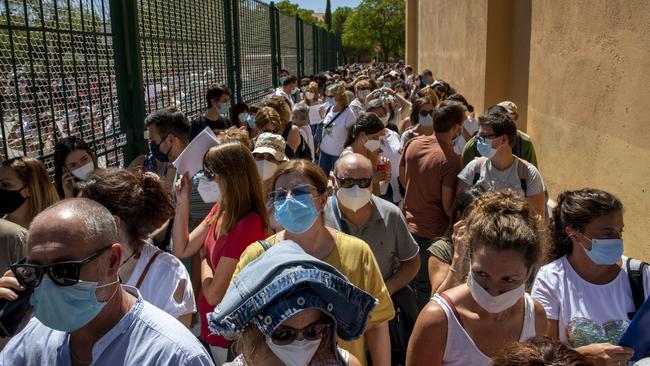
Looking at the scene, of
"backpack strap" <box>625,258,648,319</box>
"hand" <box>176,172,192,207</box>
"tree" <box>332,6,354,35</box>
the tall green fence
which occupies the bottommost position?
"backpack strap" <box>625,258,648,319</box>

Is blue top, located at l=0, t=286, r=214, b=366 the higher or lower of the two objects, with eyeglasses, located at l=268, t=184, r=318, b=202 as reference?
lower

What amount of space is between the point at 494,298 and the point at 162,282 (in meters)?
1.48

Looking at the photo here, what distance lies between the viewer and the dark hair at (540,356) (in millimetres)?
1874

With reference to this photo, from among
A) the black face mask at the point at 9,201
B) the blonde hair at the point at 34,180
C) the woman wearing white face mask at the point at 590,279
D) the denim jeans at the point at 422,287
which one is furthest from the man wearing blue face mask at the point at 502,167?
the black face mask at the point at 9,201

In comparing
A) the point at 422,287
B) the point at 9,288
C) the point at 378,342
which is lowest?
the point at 422,287

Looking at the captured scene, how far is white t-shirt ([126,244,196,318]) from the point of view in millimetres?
2787

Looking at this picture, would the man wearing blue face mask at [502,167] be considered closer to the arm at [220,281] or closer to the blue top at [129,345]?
the arm at [220,281]

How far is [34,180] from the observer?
3613mm

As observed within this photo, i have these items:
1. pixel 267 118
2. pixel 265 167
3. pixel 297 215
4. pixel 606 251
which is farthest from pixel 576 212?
pixel 267 118

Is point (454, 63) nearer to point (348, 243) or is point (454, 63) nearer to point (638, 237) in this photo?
point (638, 237)

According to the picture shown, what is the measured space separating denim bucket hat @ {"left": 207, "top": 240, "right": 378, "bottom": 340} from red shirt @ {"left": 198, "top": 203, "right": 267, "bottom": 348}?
1.17 metres

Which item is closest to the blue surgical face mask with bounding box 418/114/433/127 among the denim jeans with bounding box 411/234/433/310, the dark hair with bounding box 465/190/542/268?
the denim jeans with bounding box 411/234/433/310

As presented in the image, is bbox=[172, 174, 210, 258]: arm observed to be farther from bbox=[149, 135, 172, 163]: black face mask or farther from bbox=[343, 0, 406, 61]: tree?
bbox=[343, 0, 406, 61]: tree

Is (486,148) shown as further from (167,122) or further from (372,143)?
(167,122)
